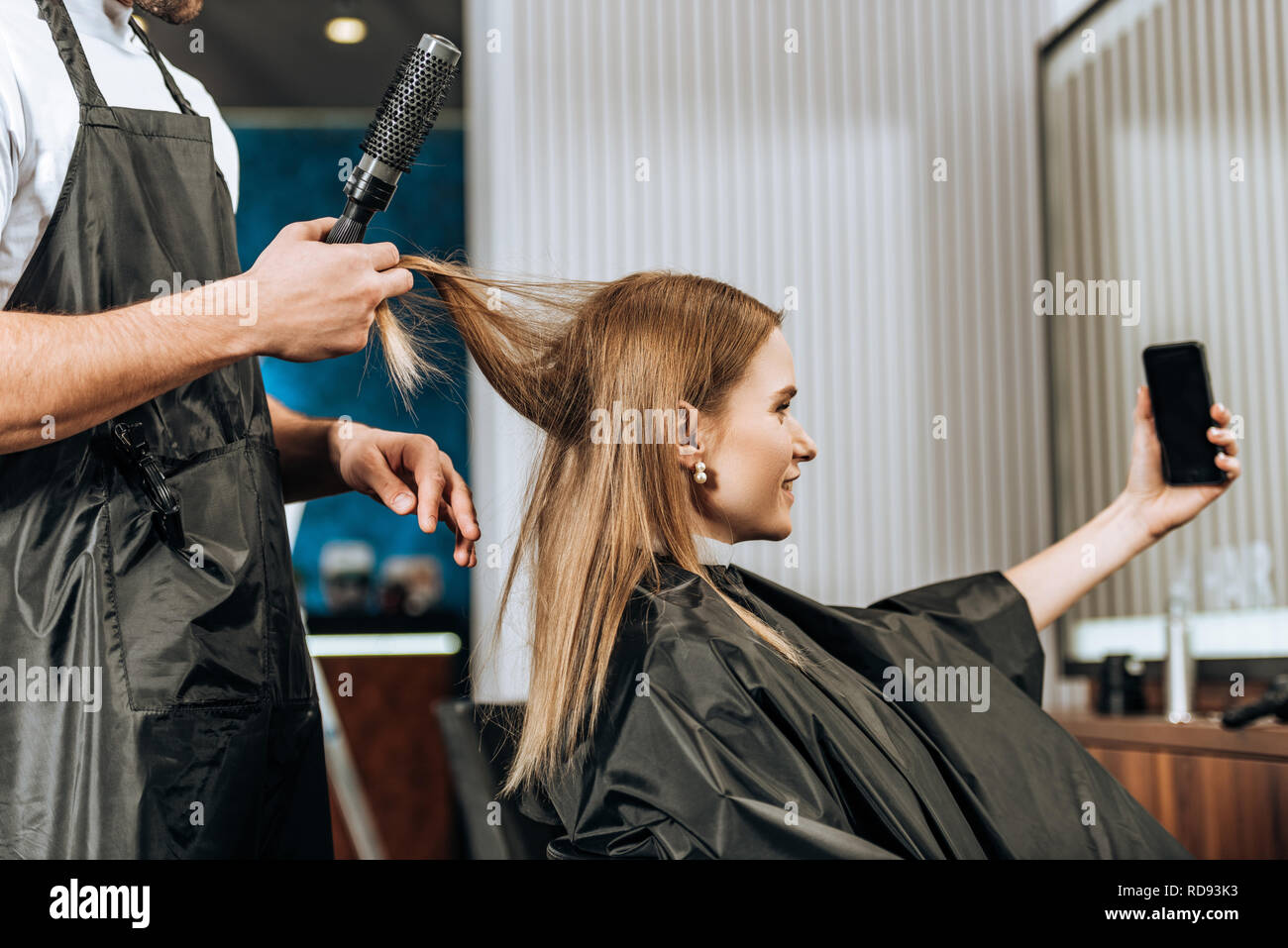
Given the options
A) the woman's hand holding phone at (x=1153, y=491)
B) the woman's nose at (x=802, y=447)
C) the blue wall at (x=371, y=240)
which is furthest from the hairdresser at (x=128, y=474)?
the blue wall at (x=371, y=240)

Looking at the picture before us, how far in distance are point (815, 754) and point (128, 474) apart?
80 centimetres

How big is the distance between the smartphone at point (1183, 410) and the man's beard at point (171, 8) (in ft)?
4.48

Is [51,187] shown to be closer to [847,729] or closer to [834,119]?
[847,729]

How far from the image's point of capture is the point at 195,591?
3.77 feet

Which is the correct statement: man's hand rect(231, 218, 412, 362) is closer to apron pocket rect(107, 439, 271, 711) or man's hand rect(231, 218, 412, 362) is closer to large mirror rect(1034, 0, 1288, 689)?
apron pocket rect(107, 439, 271, 711)

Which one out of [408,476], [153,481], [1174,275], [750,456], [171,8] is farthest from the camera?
[1174,275]

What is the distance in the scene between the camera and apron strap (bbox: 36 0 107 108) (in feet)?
3.72

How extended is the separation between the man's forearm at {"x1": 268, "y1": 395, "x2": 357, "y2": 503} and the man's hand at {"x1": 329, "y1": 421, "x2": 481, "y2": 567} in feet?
0.04

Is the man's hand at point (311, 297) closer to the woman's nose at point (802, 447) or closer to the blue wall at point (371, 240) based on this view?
the woman's nose at point (802, 447)

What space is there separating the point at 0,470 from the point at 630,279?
812mm

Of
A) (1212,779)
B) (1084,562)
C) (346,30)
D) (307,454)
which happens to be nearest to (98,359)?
(307,454)

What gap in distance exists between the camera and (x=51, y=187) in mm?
1111

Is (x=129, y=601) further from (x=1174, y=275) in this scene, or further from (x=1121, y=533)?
(x=1174, y=275)
